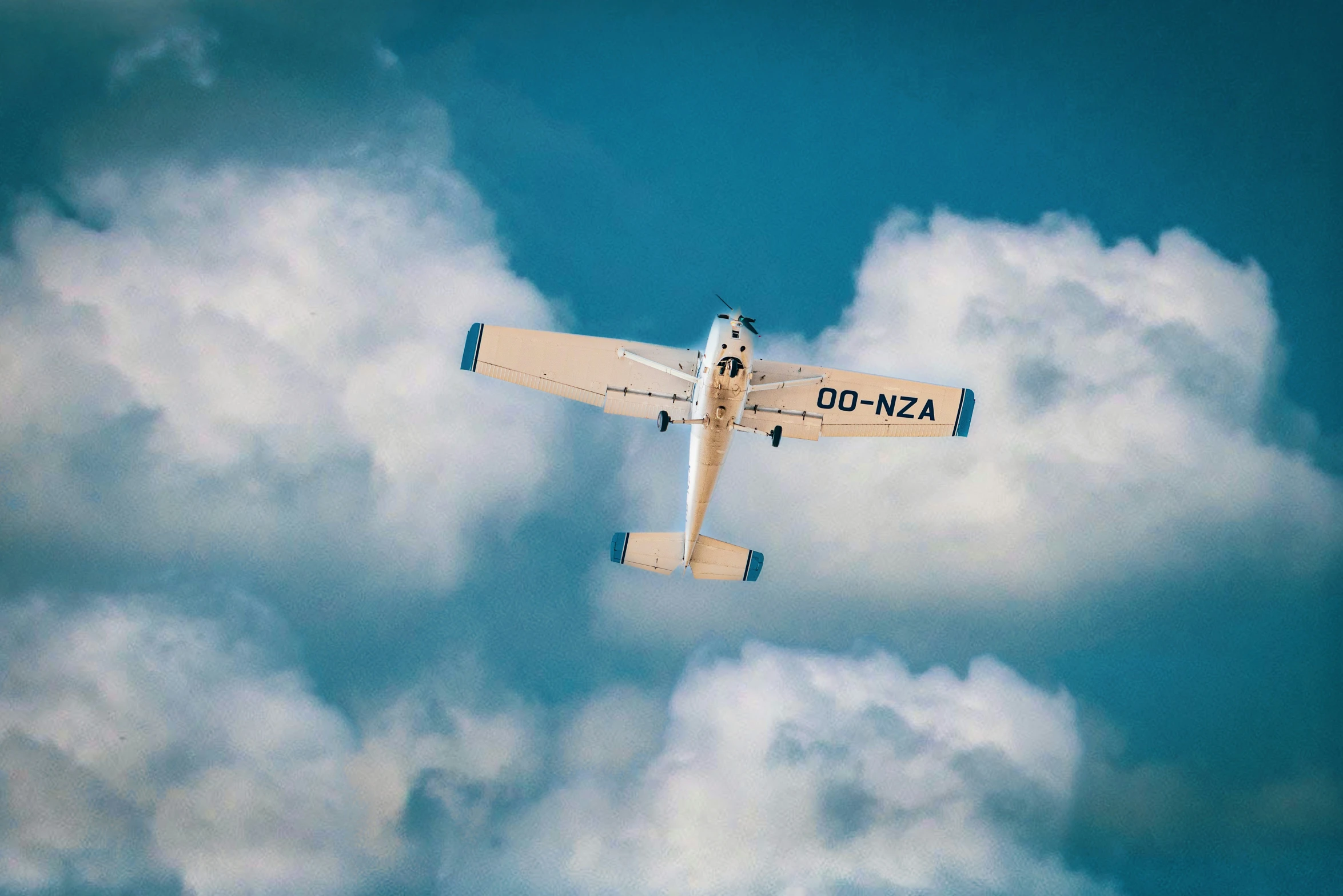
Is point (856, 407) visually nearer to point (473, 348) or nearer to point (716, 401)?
point (716, 401)

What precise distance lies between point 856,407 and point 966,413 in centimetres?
374

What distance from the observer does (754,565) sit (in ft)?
145

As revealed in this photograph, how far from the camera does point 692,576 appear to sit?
143 ft

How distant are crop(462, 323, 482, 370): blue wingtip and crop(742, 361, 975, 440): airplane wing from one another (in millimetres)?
8774

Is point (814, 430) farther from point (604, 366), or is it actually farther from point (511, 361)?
point (511, 361)

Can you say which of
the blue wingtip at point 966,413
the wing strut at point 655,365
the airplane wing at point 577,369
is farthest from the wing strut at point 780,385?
the blue wingtip at point 966,413

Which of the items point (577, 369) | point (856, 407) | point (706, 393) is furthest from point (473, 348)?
point (856, 407)

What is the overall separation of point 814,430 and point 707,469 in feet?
12.4

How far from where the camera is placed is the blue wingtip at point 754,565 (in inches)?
1740

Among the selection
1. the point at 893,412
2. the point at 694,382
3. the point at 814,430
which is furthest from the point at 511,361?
the point at 893,412

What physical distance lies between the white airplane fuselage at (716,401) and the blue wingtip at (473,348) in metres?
7.20

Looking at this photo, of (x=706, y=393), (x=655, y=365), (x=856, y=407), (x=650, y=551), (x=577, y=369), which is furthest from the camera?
(x=650, y=551)

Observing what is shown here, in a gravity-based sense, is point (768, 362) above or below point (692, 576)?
above

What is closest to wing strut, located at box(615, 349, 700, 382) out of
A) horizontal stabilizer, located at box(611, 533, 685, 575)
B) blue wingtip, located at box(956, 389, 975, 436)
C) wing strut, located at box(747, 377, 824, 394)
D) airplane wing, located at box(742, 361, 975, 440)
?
wing strut, located at box(747, 377, 824, 394)
